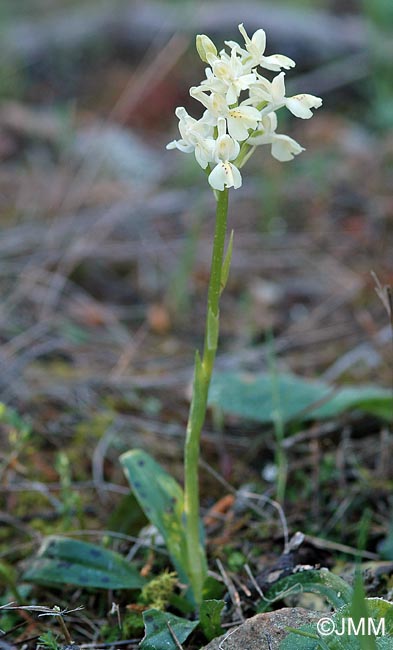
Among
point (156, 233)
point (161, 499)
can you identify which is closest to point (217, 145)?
point (161, 499)

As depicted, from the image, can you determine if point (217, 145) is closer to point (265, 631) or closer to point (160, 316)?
point (265, 631)

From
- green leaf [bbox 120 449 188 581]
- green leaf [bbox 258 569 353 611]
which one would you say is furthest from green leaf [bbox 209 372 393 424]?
green leaf [bbox 258 569 353 611]

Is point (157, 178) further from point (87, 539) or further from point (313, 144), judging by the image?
point (87, 539)

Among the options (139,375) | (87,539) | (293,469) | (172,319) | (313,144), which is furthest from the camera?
(313,144)

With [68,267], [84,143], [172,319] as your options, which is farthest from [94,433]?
[84,143]

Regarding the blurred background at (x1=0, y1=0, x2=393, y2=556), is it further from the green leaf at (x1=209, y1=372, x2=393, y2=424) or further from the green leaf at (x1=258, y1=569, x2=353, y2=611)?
the green leaf at (x1=258, y1=569, x2=353, y2=611)

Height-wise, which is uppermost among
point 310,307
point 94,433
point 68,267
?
point 68,267

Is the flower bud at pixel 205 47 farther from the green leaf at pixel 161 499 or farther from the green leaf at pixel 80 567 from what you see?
the green leaf at pixel 80 567
